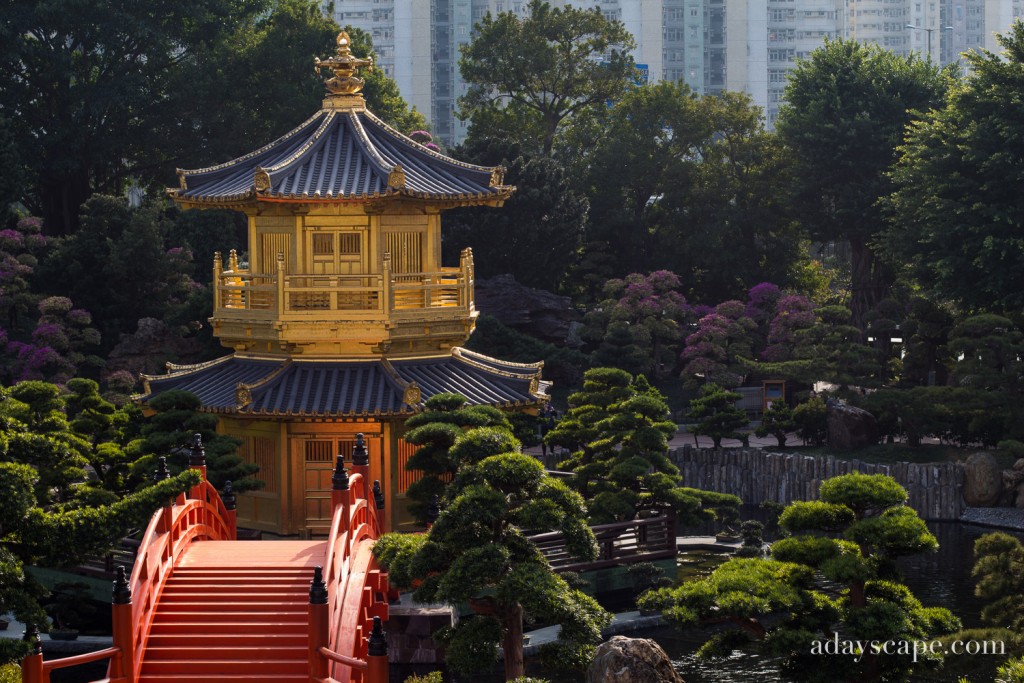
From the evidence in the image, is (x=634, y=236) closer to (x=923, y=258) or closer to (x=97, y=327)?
(x=923, y=258)

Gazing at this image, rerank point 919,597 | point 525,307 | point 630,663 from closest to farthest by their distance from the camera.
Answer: point 630,663 < point 919,597 < point 525,307

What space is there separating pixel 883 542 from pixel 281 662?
7.48m

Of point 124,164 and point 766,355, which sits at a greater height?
point 124,164

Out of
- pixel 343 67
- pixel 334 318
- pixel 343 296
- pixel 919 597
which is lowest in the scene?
pixel 919 597

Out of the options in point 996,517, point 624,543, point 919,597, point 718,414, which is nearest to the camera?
point 624,543

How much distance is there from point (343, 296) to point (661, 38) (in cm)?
9370

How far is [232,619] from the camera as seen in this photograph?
2114 cm

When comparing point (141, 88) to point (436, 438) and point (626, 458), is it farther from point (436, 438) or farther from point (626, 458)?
point (436, 438)

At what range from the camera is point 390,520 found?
28.9 meters

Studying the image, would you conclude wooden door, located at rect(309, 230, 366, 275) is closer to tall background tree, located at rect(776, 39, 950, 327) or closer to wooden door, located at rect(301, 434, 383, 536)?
wooden door, located at rect(301, 434, 383, 536)

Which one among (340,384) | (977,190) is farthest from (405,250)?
(977,190)

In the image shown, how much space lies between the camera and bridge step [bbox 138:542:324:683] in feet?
66.2

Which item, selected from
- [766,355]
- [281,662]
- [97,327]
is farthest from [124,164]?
[281,662]

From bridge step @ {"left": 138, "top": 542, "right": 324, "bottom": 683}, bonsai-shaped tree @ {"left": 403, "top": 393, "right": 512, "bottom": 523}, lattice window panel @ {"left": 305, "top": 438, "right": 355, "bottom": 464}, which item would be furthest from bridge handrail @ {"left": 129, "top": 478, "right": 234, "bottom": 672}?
lattice window panel @ {"left": 305, "top": 438, "right": 355, "bottom": 464}
